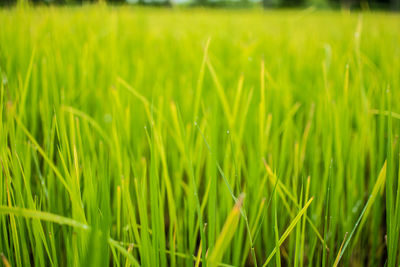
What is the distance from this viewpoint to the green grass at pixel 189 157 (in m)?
0.32

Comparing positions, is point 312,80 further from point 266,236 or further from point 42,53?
point 42,53

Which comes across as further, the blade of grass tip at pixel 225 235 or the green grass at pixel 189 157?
the green grass at pixel 189 157

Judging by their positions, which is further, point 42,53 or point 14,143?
point 42,53

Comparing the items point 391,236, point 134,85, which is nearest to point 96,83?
point 134,85

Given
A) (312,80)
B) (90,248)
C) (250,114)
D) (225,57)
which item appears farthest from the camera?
(225,57)

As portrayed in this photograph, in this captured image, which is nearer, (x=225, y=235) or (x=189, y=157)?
(x=225, y=235)

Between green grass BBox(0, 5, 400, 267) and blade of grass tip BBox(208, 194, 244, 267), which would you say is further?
green grass BBox(0, 5, 400, 267)

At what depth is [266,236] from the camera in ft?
1.46

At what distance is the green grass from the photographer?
323 millimetres

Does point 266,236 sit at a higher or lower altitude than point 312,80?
lower

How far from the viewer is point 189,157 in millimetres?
401

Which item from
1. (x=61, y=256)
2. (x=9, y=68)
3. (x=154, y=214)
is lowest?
(x=61, y=256)

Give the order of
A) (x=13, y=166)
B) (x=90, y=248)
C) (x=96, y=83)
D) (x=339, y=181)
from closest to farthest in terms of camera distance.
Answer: (x=90, y=248) < (x=13, y=166) < (x=339, y=181) < (x=96, y=83)

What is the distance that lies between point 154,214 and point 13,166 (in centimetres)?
18
